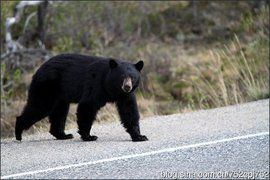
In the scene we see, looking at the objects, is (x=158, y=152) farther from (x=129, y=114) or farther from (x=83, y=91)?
(x=83, y=91)

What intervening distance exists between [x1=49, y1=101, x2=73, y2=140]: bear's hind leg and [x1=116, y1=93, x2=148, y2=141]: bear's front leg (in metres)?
0.85

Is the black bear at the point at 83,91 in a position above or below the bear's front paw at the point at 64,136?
above

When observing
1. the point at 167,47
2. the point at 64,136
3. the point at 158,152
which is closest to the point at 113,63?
the point at 64,136

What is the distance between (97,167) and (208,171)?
38.6 inches

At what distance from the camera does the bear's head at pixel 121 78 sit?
769 cm

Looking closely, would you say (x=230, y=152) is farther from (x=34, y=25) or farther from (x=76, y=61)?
(x=34, y=25)

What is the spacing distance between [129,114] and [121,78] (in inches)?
17.2

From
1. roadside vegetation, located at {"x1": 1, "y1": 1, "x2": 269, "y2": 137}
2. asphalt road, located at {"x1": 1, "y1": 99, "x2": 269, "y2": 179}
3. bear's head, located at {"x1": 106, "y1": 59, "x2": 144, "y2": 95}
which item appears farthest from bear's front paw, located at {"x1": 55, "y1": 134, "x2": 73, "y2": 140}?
roadside vegetation, located at {"x1": 1, "y1": 1, "x2": 269, "y2": 137}

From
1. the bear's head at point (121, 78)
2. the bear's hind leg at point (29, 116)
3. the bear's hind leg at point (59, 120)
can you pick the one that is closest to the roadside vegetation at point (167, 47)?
the bear's hind leg at point (59, 120)

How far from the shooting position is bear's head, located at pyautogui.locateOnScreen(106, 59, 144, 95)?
25.2ft

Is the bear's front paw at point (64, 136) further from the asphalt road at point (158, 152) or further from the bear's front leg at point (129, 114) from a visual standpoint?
the bear's front leg at point (129, 114)

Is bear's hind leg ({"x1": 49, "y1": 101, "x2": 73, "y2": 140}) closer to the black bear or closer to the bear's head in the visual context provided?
the black bear

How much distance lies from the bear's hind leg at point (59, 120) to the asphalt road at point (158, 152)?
0.40ft

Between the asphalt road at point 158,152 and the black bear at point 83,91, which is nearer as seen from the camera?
the asphalt road at point 158,152
